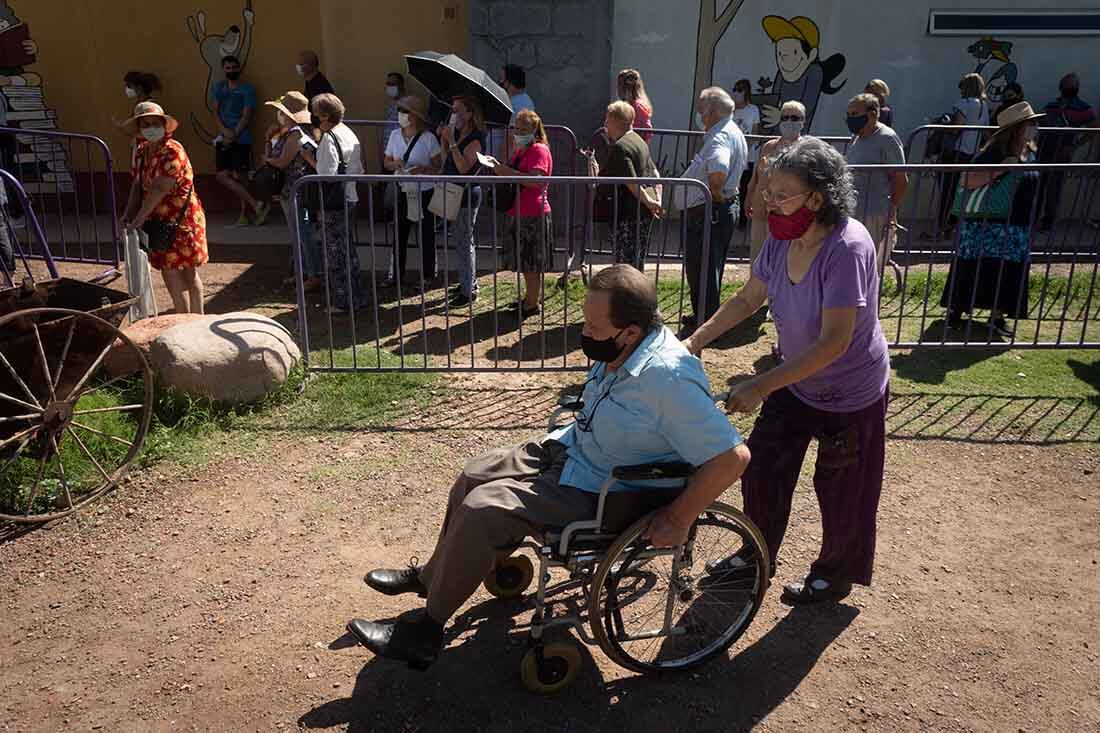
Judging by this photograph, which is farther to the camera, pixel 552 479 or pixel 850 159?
pixel 850 159

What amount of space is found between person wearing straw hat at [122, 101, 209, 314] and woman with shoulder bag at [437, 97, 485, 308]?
6.25 ft

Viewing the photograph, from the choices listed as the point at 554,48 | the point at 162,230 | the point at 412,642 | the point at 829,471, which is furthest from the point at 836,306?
the point at 554,48

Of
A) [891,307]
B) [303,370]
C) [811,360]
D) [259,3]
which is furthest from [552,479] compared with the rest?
[259,3]

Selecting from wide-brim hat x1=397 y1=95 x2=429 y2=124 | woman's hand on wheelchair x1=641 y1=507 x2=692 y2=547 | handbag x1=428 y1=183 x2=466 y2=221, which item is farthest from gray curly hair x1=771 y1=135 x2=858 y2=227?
wide-brim hat x1=397 y1=95 x2=429 y2=124

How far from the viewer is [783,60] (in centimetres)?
1104

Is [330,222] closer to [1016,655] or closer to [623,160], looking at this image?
[623,160]

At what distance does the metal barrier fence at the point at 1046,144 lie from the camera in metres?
10.2

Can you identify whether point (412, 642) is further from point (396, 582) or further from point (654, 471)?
point (654, 471)

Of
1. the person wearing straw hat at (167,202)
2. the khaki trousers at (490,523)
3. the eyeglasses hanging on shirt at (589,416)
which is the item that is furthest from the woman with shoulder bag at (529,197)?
the khaki trousers at (490,523)

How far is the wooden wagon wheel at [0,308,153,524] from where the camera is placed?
4.22 meters

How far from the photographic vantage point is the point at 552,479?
332cm

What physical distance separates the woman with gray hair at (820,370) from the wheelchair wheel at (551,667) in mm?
742

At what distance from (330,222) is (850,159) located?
13.6 ft

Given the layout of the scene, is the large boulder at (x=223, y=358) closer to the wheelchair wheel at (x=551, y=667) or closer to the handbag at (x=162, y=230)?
the handbag at (x=162, y=230)
